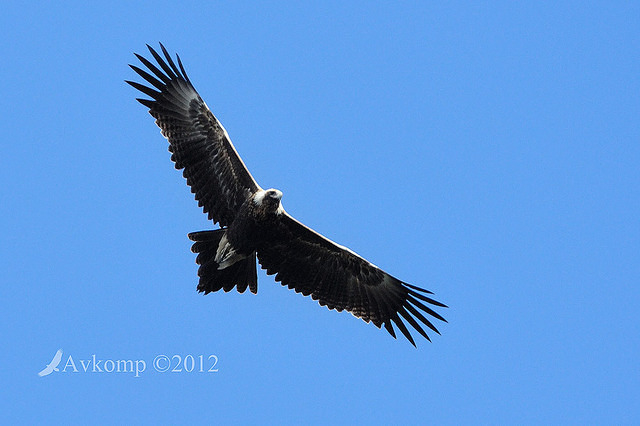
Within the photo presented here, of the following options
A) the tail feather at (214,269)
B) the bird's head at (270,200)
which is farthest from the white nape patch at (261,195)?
the tail feather at (214,269)

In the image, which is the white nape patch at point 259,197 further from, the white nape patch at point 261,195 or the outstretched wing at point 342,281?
the outstretched wing at point 342,281

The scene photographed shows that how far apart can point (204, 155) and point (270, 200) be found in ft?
4.76

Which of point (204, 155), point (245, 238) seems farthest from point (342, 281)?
point (204, 155)

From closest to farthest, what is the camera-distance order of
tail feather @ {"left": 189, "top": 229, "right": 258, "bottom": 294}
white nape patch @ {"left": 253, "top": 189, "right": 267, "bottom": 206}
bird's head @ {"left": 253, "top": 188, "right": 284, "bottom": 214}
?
bird's head @ {"left": 253, "top": 188, "right": 284, "bottom": 214} < white nape patch @ {"left": 253, "top": 189, "right": 267, "bottom": 206} < tail feather @ {"left": 189, "top": 229, "right": 258, "bottom": 294}

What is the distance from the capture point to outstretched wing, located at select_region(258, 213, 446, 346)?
420 inches

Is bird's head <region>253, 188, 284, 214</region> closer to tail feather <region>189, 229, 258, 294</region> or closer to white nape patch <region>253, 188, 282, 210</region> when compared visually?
white nape patch <region>253, 188, 282, 210</region>

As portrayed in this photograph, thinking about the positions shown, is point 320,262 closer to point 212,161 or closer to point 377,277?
point 377,277

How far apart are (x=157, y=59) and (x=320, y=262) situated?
4.00 meters

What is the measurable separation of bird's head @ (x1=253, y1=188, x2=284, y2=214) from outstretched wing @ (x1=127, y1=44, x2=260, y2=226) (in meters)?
0.41

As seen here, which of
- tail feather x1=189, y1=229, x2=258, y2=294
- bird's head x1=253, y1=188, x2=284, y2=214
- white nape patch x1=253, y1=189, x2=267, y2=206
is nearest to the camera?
bird's head x1=253, y1=188, x2=284, y2=214

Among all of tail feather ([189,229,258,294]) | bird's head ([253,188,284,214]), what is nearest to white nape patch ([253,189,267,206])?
bird's head ([253,188,284,214])

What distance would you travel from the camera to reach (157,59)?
10.9 m

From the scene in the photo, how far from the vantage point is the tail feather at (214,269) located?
10.3 m

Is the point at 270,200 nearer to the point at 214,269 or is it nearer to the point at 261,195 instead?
the point at 261,195
